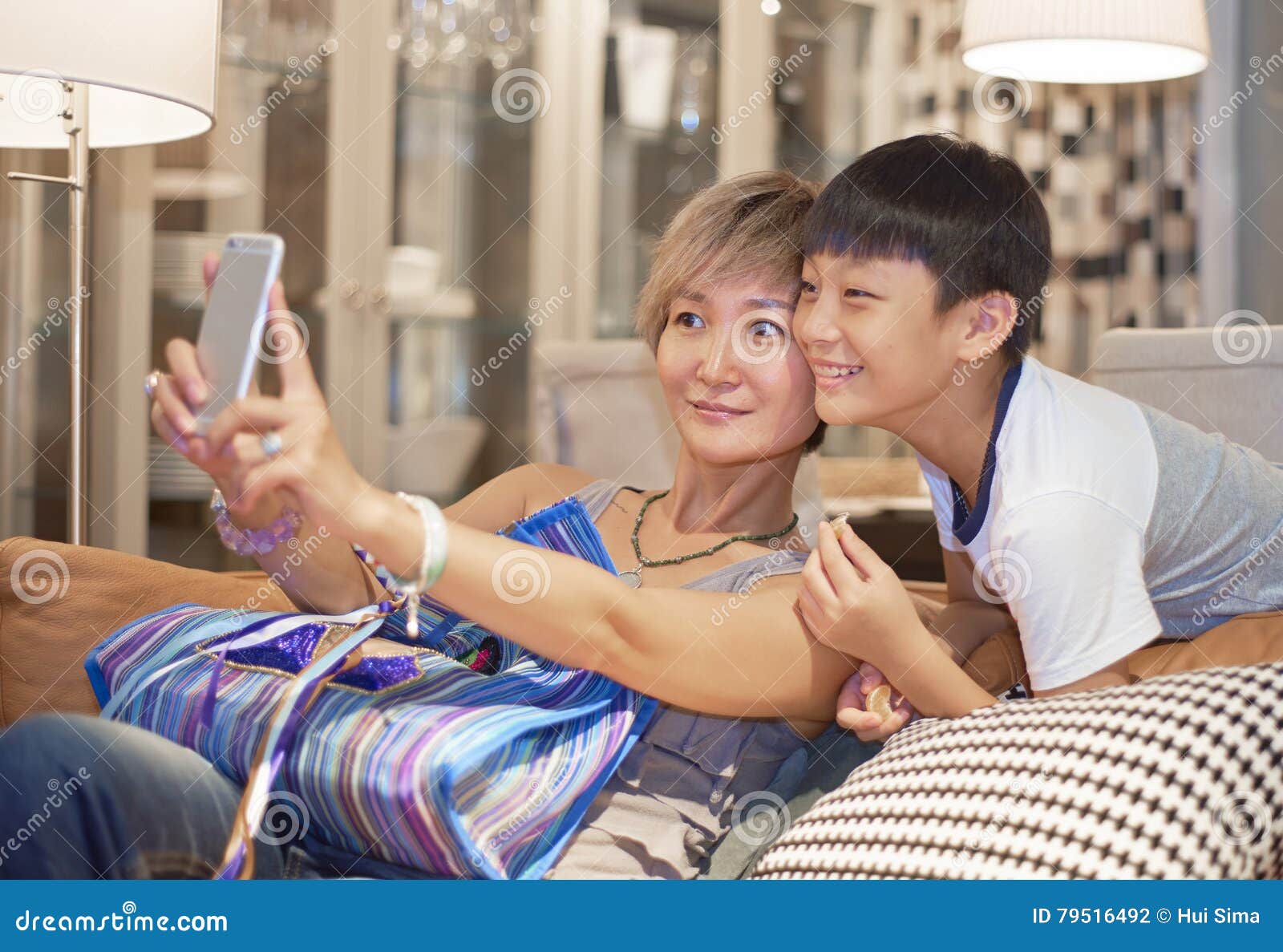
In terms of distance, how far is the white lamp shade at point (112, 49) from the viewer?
1.57 meters

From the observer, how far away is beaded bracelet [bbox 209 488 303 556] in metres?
1.08

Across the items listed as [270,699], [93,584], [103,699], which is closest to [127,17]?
[93,584]

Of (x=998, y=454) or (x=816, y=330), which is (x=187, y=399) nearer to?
(x=816, y=330)

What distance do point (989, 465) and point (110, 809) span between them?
868mm

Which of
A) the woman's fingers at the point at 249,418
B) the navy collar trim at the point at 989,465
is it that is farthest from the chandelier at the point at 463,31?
the woman's fingers at the point at 249,418

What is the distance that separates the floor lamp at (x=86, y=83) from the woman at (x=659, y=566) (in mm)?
701

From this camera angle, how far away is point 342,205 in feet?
9.88

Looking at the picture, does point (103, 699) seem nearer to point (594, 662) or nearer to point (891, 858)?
point (594, 662)

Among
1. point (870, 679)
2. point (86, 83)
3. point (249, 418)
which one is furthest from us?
point (86, 83)

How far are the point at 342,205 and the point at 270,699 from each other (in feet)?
6.96

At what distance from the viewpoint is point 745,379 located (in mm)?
1369

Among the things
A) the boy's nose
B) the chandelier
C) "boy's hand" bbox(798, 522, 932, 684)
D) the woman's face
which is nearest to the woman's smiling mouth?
Result: the woman's face

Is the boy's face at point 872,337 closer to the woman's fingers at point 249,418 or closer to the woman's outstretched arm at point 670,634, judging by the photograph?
the woman's outstretched arm at point 670,634

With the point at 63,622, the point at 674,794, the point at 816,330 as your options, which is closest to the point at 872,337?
the point at 816,330
